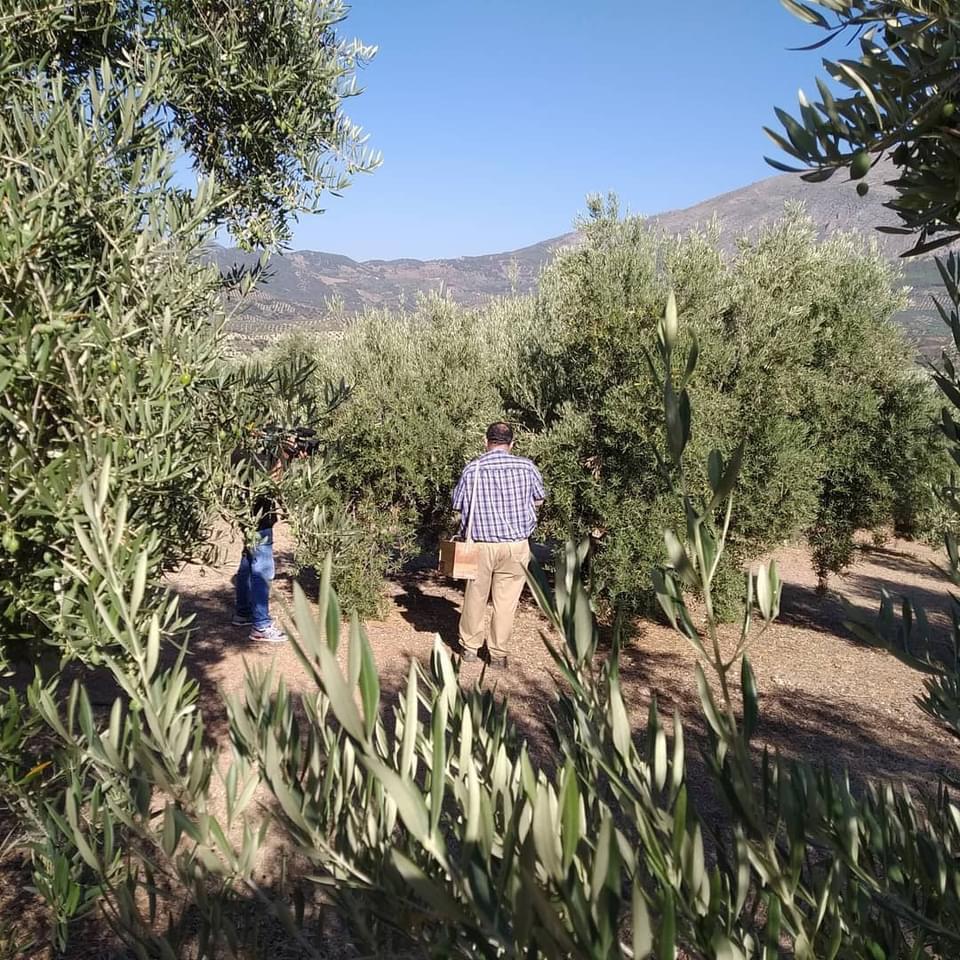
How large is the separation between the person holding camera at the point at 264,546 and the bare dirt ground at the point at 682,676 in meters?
0.25

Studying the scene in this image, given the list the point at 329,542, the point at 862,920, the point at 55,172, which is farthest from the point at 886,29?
the point at 329,542

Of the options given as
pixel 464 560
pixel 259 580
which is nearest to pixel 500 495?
pixel 464 560

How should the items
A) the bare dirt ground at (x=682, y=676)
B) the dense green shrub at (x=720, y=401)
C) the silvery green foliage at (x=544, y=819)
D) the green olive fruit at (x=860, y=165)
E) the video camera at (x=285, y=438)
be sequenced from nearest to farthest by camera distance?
the silvery green foliage at (x=544, y=819)
the green olive fruit at (x=860, y=165)
the video camera at (x=285, y=438)
the bare dirt ground at (x=682, y=676)
the dense green shrub at (x=720, y=401)

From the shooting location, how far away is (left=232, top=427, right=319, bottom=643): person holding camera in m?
3.42

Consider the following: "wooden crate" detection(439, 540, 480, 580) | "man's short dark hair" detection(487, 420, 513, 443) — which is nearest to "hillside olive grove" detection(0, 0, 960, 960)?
"wooden crate" detection(439, 540, 480, 580)

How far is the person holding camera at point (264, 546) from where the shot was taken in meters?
3.42

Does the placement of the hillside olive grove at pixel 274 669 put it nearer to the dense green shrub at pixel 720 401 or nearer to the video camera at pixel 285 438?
the video camera at pixel 285 438

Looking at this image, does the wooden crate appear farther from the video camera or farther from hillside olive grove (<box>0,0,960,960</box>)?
the video camera

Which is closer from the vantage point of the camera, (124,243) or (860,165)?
(860,165)

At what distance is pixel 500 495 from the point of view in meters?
7.57

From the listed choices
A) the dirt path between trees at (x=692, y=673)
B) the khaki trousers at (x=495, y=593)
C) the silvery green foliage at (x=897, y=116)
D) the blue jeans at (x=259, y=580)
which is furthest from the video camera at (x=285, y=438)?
the khaki trousers at (x=495, y=593)

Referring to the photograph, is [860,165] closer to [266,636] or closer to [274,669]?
[274,669]

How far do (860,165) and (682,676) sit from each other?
7956 millimetres

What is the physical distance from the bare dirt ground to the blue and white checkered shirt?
5.02ft
